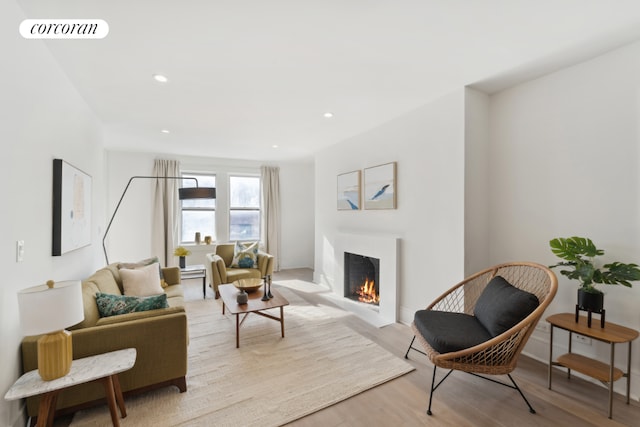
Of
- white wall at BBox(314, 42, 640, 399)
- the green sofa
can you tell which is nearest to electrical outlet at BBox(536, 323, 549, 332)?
white wall at BBox(314, 42, 640, 399)

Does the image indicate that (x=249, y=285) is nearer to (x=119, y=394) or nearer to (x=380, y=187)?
(x=119, y=394)

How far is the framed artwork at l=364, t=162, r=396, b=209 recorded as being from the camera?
136 inches

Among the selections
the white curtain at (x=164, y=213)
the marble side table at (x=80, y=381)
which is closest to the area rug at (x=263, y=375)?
the marble side table at (x=80, y=381)

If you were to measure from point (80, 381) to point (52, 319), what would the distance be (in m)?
0.37

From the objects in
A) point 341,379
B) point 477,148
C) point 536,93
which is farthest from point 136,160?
point 536,93

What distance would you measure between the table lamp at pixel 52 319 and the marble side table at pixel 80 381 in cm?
6

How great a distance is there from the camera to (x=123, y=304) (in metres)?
2.09

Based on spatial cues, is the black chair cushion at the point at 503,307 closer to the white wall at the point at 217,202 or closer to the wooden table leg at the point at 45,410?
the wooden table leg at the point at 45,410

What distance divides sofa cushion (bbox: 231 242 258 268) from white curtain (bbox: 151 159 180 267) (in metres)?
1.62

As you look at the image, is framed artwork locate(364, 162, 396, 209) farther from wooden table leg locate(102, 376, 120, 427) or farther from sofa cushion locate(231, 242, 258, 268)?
wooden table leg locate(102, 376, 120, 427)

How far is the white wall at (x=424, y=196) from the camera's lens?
2734 mm

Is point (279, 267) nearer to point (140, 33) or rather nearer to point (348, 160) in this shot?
point (348, 160)

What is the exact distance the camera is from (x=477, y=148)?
275cm

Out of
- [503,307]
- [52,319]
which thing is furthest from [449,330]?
[52,319]
